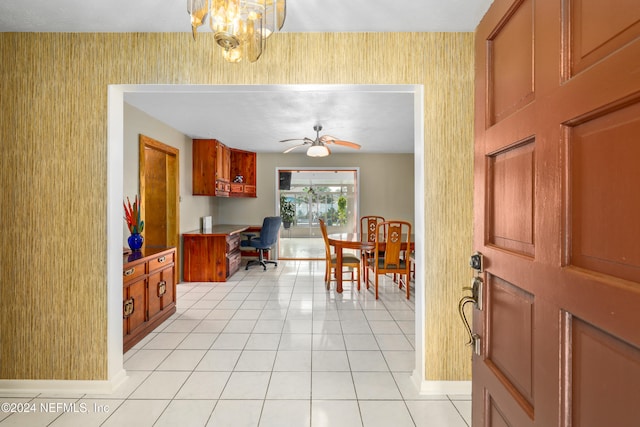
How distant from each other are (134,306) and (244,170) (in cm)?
442

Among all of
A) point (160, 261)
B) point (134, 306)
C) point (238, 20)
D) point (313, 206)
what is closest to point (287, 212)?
point (313, 206)

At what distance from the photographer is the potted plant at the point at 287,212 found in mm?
8367

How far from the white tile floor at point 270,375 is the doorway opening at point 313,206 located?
428 cm

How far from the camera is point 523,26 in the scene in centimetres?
92

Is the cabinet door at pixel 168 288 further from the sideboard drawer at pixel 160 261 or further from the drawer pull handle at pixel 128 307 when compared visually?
the drawer pull handle at pixel 128 307

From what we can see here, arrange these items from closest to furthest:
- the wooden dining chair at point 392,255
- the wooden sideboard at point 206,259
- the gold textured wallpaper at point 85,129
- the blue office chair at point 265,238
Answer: the gold textured wallpaper at point 85,129
the wooden dining chair at point 392,255
the wooden sideboard at point 206,259
the blue office chair at point 265,238

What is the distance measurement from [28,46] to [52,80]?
268 millimetres

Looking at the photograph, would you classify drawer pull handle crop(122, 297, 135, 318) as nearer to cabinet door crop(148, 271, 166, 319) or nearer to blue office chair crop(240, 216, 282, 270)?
cabinet door crop(148, 271, 166, 319)

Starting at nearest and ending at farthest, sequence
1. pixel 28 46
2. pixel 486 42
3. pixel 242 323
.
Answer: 1. pixel 486 42
2. pixel 28 46
3. pixel 242 323

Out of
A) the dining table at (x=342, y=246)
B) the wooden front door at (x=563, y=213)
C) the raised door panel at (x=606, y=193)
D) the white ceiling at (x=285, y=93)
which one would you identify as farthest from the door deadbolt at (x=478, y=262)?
the dining table at (x=342, y=246)

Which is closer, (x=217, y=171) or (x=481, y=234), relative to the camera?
(x=481, y=234)

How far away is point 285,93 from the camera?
327cm

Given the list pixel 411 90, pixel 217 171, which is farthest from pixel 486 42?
pixel 217 171

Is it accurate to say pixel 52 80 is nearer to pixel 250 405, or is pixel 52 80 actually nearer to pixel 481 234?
pixel 250 405
